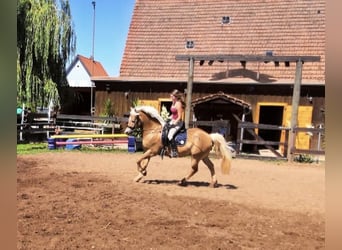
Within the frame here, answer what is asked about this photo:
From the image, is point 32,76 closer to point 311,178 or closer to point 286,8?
point 311,178

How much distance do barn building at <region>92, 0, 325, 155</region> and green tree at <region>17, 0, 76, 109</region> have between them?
300cm

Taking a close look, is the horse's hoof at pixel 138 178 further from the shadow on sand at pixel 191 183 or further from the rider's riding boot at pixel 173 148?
the rider's riding boot at pixel 173 148

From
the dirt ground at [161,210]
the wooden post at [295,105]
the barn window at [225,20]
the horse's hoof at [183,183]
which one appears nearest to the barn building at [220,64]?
the barn window at [225,20]

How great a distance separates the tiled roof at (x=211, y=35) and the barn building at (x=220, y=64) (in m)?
0.03

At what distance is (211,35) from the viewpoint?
12.1 m

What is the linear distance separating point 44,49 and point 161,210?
5.29 meters

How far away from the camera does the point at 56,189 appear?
13.9 feet

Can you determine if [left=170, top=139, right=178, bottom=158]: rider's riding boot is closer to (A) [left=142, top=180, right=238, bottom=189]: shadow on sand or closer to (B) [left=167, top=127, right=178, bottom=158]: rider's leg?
(B) [left=167, top=127, right=178, bottom=158]: rider's leg

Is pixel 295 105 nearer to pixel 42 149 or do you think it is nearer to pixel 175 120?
pixel 175 120

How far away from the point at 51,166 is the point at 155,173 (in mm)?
1794

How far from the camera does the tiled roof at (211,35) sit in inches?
443

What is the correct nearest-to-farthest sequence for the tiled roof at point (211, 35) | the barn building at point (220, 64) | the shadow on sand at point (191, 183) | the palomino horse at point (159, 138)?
the palomino horse at point (159, 138)
the shadow on sand at point (191, 183)
the barn building at point (220, 64)
the tiled roof at point (211, 35)

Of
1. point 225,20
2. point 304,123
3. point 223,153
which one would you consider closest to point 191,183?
point 223,153

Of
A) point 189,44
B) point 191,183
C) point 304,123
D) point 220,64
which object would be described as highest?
point 189,44
